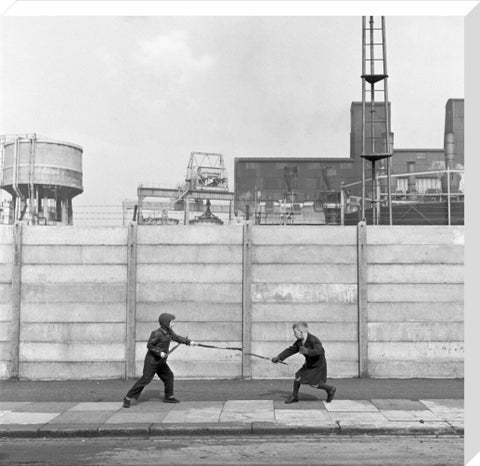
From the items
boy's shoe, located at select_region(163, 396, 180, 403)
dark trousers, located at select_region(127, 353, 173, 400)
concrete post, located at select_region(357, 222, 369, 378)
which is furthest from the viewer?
concrete post, located at select_region(357, 222, 369, 378)

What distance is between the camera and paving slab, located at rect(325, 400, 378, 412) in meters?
10.8

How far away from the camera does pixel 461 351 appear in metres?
13.9

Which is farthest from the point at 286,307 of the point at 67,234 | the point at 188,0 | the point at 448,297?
the point at 188,0

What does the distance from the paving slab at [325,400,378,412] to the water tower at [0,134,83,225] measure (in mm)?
28528

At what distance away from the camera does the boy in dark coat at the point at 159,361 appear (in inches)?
445

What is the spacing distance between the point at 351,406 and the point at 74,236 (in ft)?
22.5

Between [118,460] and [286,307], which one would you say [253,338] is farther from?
[118,460]

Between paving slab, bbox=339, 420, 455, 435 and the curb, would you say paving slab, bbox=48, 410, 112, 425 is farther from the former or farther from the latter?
paving slab, bbox=339, 420, 455, 435

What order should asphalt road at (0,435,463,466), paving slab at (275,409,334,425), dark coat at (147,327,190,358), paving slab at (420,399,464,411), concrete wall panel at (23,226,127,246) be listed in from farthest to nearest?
concrete wall panel at (23,226,127,246), dark coat at (147,327,190,358), paving slab at (420,399,464,411), paving slab at (275,409,334,425), asphalt road at (0,435,463,466)

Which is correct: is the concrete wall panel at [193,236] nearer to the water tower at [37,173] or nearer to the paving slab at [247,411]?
the paving slab at [247,411]

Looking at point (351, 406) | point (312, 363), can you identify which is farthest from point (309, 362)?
point (351, 406)

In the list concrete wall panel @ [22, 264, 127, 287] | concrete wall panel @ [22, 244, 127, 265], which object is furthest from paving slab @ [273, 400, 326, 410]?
concrete wall panel @ [22, 244, 127, 265]

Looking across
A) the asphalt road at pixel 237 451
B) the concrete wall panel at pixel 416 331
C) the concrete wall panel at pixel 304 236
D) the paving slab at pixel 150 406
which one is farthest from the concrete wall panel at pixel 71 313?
the concrete wall panel at pixel 416 331

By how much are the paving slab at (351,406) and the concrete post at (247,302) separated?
2.85 metres
